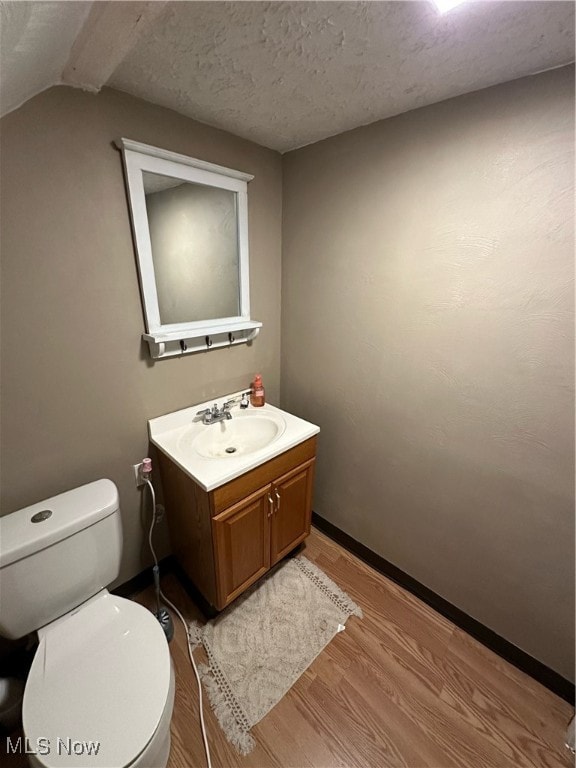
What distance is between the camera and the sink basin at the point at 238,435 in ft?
4.75

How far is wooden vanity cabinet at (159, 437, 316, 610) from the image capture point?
47.4 inches

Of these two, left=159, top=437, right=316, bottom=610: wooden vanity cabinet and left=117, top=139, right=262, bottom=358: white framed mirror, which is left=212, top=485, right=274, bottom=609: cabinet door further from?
left=117, top=139, right=262, bottom=358: white framed mirror

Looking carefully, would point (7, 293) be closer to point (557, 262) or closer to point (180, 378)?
point (180, 378)

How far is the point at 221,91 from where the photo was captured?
3.38 feet

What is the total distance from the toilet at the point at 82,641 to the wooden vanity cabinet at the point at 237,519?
0.90ft

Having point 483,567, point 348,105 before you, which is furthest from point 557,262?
point 483,567

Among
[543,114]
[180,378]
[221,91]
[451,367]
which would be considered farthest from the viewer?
[180,378]

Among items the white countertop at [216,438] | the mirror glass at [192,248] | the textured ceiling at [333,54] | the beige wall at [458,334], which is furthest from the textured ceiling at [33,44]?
the white countertop at [216,438]

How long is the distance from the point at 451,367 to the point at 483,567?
85 centimetres

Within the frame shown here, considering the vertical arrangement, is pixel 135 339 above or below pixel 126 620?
above

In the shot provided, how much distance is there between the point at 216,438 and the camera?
152 centimetres

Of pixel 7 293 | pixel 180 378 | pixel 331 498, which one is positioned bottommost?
pixel 331 498

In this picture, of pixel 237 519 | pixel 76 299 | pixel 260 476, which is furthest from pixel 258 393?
pixel 76 299

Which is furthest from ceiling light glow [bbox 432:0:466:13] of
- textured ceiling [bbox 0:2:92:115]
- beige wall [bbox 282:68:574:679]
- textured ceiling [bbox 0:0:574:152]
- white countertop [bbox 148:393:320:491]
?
white countertop [bbox 148:393:320:491]
